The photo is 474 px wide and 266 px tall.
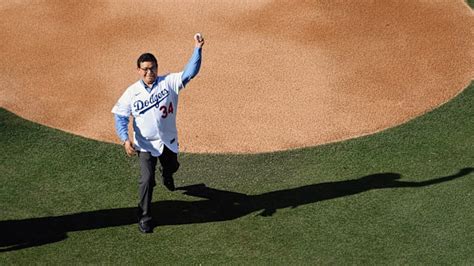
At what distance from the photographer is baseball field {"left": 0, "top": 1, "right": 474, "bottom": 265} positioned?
9344 mm

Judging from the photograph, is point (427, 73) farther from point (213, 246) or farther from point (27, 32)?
point (27, 32)

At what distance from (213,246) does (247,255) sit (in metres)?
0.43

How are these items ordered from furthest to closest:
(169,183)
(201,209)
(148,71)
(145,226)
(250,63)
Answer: (250,63)
(169,183)
(201,209)
(145,226)
(148,71)

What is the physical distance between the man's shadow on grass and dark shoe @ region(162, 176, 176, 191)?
156 millimetres

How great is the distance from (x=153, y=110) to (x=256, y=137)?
2.62 m

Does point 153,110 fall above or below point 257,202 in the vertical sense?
above

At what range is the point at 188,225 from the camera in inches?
381

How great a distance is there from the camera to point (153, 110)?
923 centimetres

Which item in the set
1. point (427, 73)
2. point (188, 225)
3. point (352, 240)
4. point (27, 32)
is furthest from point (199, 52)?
point (27, 32)

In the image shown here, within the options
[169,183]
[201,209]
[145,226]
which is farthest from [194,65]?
[145,226]

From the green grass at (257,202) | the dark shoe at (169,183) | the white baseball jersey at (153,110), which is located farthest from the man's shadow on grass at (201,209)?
the white baseball jersey at (153,110)

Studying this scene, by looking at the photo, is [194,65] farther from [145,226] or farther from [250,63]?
[250,63]

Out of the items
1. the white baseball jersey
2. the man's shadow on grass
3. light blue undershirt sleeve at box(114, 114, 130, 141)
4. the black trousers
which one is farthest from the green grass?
light blue undershirt sleeve at box(114, 114, 130, 141)

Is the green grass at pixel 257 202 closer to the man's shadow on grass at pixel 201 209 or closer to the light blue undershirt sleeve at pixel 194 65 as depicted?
the man's shadow on grass at pixel 201 209
